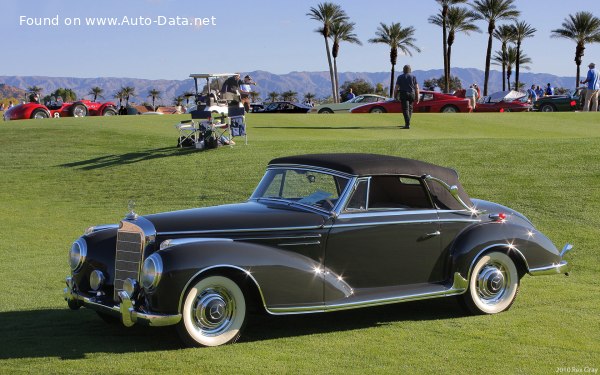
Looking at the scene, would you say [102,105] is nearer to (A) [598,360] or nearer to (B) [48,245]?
(B) [48,245]

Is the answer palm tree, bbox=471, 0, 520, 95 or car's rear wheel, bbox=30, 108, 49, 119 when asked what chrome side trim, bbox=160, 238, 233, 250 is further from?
palm tree, bbox=471, 0, 520, 95

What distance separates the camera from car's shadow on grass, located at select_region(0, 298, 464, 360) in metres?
6.27

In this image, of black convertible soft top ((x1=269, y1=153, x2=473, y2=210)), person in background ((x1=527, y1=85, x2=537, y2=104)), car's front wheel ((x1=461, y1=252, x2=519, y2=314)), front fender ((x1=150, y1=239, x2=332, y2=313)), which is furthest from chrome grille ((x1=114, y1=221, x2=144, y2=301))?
person in background ((x1=527, y1=85, x2=537, y2=104))

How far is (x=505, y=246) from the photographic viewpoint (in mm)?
7586

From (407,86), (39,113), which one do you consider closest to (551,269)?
(407,86)

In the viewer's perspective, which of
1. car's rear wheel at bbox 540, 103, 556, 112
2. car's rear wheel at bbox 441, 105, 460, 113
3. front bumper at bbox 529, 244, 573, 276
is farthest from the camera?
car's rear wheel at bbox 540, 103, 556, 112

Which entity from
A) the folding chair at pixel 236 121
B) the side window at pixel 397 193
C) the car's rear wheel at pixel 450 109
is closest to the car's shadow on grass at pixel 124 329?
the side window at pixel 397 193

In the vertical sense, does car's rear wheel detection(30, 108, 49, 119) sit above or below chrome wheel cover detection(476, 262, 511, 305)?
above

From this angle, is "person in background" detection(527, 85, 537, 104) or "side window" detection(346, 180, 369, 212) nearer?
"side window" detection(346, 180, 369, 212)

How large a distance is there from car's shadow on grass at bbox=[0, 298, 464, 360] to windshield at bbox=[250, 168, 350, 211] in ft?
3.60

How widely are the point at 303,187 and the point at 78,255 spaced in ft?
6.92

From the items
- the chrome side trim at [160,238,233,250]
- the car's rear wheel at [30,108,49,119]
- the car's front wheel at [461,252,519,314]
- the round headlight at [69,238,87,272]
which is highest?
the car's rear wheel at [30,108,49,119]

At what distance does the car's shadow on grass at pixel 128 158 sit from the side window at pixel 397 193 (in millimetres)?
12564

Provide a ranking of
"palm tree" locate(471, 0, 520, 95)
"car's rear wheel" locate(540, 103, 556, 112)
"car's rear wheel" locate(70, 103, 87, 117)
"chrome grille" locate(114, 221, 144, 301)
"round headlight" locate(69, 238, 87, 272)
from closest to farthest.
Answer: "chrome grille" locate(114, 221, 144, 301) → "round headlight" locate(69, 238, 87, 272) → "car's rear wheel" locate(70, 103, 87, 117) → "car's rear wheel" locate(540, 103, 556, 112) → "palm tree" locate(471, 0, 520, 95)
